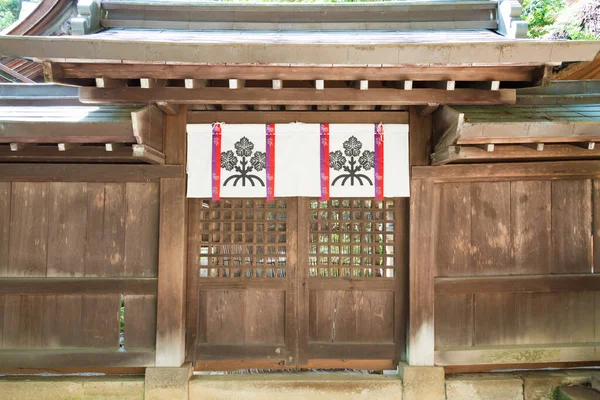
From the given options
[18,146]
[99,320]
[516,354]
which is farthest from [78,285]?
[516,354]

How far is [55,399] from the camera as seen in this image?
465cm

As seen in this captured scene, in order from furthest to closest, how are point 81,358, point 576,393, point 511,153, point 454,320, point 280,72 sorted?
1. point 454,320
2. point 81,358
3. point 576,393
4. point 511,153
5. point 280,72

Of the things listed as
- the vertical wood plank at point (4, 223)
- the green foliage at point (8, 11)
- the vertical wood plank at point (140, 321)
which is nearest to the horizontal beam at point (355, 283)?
the vertical wood plank at point (140, 321)

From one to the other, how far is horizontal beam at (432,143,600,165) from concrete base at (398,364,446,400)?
2651 mm

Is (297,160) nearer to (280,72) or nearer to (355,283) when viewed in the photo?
(280,72)

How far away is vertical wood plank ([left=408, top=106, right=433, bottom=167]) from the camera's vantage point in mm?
4777

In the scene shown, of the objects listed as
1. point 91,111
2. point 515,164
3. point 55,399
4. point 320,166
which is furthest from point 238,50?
point 55,399

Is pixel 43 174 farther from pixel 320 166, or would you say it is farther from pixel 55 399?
pixel 320 166

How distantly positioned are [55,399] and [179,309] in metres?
1.91

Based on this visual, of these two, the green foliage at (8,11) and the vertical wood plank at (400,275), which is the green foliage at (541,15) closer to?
the vertical wood plank at (400,275)

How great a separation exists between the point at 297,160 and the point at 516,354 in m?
3.77

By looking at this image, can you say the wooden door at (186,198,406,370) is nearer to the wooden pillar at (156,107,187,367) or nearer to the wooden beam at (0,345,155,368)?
the wooden pillar at (156,107,187,367)

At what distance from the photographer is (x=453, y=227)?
4.84m

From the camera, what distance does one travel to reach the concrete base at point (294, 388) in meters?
4.68
